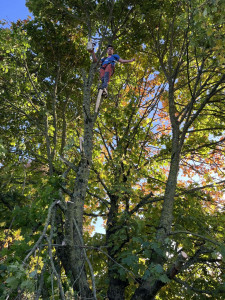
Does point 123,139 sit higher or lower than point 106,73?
lower

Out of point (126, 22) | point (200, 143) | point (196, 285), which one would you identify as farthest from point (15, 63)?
point (196, 285)

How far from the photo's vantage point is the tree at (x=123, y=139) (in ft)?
13.3

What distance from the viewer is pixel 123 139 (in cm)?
629

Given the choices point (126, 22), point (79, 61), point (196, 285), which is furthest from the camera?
point (79, 61)

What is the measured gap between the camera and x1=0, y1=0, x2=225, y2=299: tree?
4055 millimetres

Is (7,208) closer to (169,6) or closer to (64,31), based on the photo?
(64,31)

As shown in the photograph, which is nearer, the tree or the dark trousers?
the tree

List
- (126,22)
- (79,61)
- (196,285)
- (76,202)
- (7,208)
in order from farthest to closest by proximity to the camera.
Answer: (79,61), (126,22), (7,208), (196,285), (76,202)

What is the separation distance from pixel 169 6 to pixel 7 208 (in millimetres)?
6303

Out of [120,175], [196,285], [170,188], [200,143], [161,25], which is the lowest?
[196,285]

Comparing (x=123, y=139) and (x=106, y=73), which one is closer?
(x=106, y=73)

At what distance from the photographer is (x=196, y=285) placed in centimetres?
464

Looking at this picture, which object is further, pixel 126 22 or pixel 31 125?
pixel 31 125

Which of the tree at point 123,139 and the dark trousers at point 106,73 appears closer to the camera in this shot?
the tree at point 123,139
